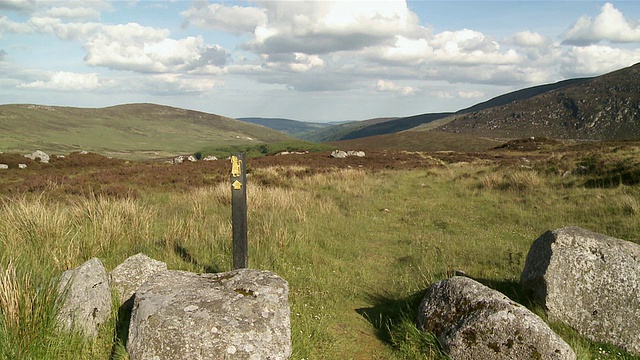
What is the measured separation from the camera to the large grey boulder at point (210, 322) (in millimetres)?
3416

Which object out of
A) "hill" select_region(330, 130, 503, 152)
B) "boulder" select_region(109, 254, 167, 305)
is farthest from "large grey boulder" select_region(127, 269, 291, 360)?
"hill" select_region(330, 130, 503, 152)

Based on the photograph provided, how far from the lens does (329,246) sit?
27.4 ft

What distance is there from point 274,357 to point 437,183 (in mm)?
16262

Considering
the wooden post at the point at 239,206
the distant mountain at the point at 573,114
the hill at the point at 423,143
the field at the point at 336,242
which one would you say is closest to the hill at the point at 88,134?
the hill at the point at 423,143

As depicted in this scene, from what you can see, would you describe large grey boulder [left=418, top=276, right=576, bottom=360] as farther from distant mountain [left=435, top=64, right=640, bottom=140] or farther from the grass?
distant mountain [left=435, top=64, right=640, bottom=140]

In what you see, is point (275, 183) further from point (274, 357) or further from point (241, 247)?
point (274, 357)

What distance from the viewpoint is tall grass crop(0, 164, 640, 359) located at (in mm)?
4137

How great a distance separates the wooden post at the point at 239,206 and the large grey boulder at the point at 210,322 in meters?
1.75

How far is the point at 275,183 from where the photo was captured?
17.6 meters

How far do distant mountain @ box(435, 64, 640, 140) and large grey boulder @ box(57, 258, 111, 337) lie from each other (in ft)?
368

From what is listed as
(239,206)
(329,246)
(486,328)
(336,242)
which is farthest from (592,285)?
(336,242)

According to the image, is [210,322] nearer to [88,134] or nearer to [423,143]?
[423,143]

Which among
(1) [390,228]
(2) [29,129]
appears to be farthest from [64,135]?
(1) [390,228]

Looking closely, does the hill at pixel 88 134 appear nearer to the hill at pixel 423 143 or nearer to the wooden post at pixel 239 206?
the hill at pixel 423 143
